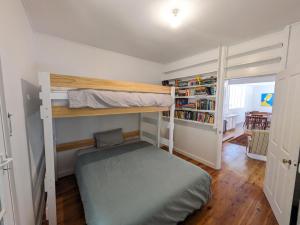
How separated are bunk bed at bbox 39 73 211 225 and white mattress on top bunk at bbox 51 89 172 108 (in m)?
Answer: 0.01

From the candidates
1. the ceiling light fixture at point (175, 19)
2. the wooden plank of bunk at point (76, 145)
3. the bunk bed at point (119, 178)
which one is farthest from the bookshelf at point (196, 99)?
the wooden plank of bunk at point (76, 145)

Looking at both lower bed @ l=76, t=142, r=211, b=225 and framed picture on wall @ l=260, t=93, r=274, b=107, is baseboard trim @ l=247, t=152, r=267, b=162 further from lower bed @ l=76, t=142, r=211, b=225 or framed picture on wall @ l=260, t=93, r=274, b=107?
framed picture on wall @ l=260, t=93, r=274, b=107

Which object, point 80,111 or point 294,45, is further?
point 294,45

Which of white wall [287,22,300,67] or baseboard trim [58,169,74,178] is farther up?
white wall [287,22,300,67]

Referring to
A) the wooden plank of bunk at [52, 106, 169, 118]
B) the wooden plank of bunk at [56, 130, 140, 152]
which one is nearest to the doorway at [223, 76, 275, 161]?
the wooden plank of bunk at [52, 106, 169, 118]

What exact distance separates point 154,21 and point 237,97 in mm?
6643

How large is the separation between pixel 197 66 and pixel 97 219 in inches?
126

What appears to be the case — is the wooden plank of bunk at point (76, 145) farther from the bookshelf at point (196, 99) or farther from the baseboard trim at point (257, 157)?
the baseboard trim at point (257, 157)

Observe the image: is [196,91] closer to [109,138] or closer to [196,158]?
[196,158]

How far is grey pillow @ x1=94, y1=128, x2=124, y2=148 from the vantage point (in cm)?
279

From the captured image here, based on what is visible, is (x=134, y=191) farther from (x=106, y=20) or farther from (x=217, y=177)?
(x=106, y=20)

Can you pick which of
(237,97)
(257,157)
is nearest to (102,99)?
(257,157)

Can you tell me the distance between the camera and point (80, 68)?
8.57 ft

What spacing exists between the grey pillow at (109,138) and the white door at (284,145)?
8.75 ft
